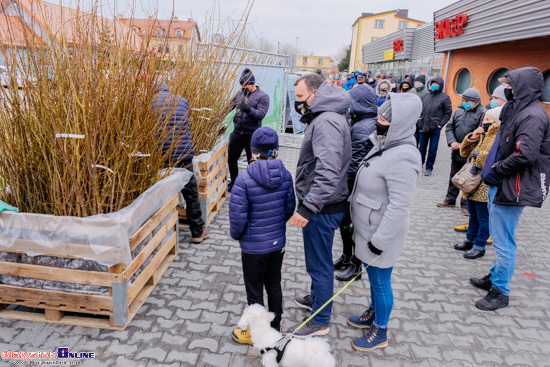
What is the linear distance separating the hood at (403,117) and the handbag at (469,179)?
2.09 m

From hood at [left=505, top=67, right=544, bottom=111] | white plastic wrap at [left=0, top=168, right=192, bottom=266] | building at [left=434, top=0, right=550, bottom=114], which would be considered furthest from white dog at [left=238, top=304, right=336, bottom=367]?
building at [left=434, top=0, right=550, bottom=114]

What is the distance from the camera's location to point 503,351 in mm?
2664

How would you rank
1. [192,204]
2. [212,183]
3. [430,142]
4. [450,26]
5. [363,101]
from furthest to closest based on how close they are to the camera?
1. [450,26]
2. [430,142]
3. [212,183]
4. [192,204]
5. [363,101]

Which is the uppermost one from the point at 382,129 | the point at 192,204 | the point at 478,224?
the point at 382,129

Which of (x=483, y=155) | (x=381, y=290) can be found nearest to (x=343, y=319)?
(x=381, y=290)

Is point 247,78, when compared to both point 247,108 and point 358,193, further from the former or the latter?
point 358,193

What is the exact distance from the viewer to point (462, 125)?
5.51 meters

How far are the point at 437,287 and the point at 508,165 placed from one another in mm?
1321

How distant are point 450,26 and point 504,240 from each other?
1357cm

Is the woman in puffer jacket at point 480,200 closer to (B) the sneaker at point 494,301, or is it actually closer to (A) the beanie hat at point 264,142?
(B) the sneaker at point 494,301

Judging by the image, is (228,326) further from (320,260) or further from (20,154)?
(20,154)

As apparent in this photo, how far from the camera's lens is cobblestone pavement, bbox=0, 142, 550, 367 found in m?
2.50

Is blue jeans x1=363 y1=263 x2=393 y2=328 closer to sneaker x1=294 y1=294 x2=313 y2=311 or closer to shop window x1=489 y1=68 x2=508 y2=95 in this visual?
sneaker x1=294 y1=294 x2=313 y2=311

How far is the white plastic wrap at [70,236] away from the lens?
241cm
